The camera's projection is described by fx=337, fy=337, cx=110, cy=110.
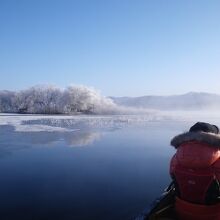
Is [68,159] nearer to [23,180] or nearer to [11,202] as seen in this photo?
[23,180]

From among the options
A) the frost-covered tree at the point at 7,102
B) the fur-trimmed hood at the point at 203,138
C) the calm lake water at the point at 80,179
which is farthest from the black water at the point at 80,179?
the frost-covered tree at the point at 7,102

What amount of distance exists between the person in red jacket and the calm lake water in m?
2.10

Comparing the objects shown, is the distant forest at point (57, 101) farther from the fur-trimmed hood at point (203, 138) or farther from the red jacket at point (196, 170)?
the fur-trimmed hood at point (203, 138)

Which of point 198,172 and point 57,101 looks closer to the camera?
point 198,172

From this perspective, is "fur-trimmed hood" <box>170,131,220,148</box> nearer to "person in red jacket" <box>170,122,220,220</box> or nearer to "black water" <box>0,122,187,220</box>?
"person in red jacket" <box>170,122,220,220</box>

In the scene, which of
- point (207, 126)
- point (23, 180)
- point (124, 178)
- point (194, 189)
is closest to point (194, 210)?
point (194, 189)

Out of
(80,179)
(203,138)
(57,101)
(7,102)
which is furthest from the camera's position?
(7,102)

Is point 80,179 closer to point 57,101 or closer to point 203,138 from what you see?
point 203,138

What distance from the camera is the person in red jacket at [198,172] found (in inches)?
150

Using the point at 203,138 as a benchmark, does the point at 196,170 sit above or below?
below

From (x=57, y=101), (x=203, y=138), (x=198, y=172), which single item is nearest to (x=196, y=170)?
(x=198, y=172)

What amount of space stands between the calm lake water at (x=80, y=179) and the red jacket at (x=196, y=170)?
2.10m

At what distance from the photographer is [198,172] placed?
3877 millimetres

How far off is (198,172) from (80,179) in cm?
492
